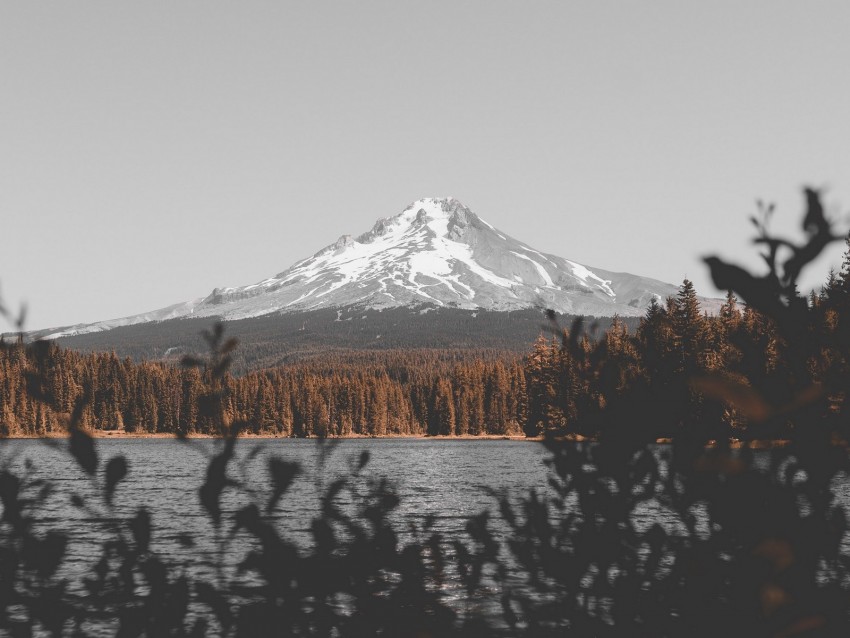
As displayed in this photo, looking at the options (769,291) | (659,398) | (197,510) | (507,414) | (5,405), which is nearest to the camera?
(769,291)

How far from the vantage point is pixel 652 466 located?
224 inches

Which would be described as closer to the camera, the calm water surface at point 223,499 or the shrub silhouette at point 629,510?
the shrub silhouette at point 629,510

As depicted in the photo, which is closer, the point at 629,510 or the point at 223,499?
the point at 629,510

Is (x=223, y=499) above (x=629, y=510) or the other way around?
the other way around

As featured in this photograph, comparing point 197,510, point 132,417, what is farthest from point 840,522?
point 132,417

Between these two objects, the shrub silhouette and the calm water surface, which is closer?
the shrub silhouette

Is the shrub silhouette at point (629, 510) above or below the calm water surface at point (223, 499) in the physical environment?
above

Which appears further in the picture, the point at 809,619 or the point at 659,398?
the point at 659,398

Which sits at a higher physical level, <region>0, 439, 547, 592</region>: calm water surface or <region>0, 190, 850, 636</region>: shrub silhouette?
<region>0, 190, 850, 636</region>: shrub silhouette

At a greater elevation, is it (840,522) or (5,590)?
(840,522)

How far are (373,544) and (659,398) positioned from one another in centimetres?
214

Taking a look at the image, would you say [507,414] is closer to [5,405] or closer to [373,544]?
[5,405]

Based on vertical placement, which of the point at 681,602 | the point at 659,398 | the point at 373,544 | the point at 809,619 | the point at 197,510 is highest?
the point at 659,398

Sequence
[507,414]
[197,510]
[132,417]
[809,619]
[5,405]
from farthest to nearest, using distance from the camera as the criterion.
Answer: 1. [132,417]
2. [507,414]
3. [5,405]
4. [197,510]
5. [809,619]
